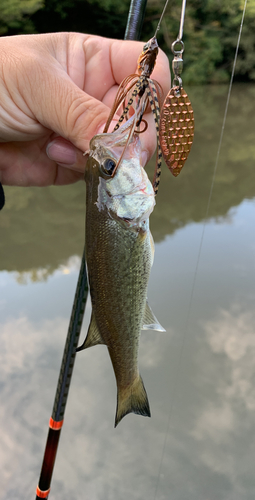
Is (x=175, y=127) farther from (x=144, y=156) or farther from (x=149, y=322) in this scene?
(x=149, y=322)

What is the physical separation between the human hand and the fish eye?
0.20 metres

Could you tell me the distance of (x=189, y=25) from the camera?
14.3 metres

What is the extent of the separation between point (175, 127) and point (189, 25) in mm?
15927

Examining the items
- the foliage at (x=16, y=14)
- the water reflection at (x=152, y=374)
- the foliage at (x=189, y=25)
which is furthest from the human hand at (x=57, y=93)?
the foliage at (x=189, y=25)

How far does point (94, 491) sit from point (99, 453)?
0.19 m

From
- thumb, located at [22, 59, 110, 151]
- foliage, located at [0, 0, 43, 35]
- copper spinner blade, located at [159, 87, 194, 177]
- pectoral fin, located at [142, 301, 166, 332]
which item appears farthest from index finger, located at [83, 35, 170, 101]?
foliage, located at [0, 0, 43, 35]

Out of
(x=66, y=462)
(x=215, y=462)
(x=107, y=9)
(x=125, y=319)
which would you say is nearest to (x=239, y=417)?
(x=215, y=462)

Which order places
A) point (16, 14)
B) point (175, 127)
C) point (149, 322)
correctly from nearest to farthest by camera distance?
point (175, 127) → point (149, 322) → point (16, 14)

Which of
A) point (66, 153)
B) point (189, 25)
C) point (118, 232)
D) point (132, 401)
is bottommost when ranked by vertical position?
point (132, 401)

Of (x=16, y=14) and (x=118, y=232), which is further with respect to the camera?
(x=16, y=14)

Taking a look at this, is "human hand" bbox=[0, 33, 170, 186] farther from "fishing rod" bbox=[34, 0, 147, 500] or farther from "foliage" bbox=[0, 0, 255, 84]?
"foliage" bbox=[0, 0, 255, 84]

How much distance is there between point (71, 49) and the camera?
1210 millimetres

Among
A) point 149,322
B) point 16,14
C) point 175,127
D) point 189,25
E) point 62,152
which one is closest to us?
point 175,127

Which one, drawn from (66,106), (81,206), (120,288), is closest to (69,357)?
(120,288)
